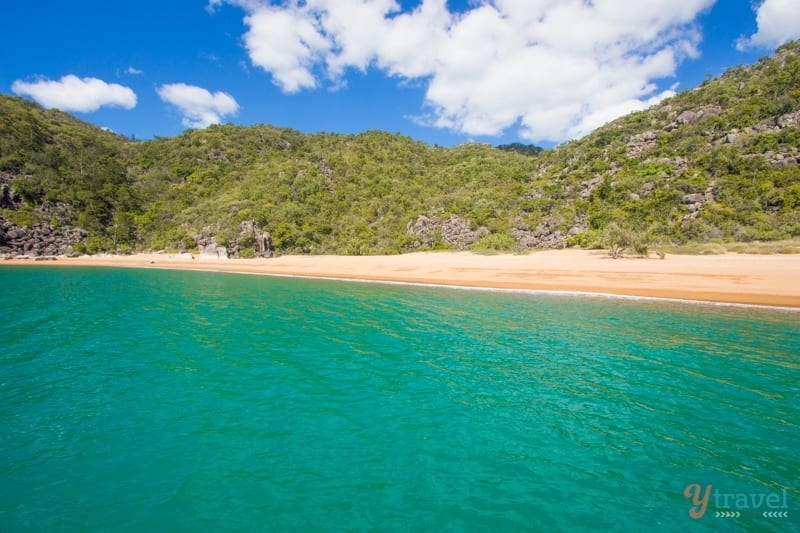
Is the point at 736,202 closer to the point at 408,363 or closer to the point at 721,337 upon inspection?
the point at 721,337

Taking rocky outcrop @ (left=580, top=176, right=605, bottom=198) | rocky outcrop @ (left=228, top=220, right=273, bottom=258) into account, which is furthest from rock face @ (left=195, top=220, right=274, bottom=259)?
rocky outcrop @ (left=580, top=176, right=605, bottom=198)

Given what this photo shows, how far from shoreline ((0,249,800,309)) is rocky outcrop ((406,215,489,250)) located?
603 inches

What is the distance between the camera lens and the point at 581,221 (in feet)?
168

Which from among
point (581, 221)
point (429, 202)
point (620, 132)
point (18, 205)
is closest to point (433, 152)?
point (429, 202)

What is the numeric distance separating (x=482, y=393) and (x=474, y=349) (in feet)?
12.3

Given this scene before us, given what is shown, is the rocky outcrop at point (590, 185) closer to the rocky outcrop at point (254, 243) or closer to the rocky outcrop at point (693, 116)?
the rocky outcrop at point (693, 116)

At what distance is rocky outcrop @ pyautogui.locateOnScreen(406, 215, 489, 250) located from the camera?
194 feet

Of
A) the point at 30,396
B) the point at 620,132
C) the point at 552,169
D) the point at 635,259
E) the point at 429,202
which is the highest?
the point at 620,132

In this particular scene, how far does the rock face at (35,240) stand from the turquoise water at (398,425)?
76.5m

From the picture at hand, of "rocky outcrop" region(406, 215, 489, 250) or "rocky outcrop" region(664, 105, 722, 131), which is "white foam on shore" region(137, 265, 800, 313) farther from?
"rocky outcrop" region(664, 105, 722, 131)

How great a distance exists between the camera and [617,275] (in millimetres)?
27531

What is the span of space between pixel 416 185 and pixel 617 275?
195ft

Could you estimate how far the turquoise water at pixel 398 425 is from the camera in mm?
5392

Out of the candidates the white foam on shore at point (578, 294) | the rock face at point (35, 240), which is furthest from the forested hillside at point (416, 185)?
the white foam on shore at point (578, 294)
